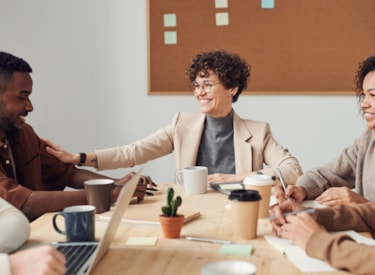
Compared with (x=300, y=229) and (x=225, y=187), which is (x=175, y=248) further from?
(x=225, y=187)

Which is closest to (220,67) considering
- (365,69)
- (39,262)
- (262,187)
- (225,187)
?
(365,69)

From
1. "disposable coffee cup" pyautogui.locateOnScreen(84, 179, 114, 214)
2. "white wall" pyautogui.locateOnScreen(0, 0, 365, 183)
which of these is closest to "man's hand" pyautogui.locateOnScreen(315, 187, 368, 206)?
"disposable coffee cup" pyautogui.locateOnScreen(84, 179, 114, 214)

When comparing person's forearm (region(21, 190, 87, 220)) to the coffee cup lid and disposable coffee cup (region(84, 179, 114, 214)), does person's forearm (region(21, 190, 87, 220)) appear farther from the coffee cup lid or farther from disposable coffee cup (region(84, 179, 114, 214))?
the coffee cup lid

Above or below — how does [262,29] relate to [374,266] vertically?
above

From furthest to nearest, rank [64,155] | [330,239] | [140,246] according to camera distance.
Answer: [64,155], [140,246], [330,239]

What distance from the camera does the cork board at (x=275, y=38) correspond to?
11.8 ft

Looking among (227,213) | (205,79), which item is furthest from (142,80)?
(227,213)

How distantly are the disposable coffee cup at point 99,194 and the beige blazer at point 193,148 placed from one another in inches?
34.8

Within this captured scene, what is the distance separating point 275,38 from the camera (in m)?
3.65

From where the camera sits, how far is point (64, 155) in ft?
7.77

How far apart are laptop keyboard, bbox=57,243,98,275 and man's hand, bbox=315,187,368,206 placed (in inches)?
36.1

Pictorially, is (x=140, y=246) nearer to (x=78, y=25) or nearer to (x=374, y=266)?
(x=374, y=266)

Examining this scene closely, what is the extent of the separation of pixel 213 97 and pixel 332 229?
1.30 metres

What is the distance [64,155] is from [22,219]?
3.27ft
